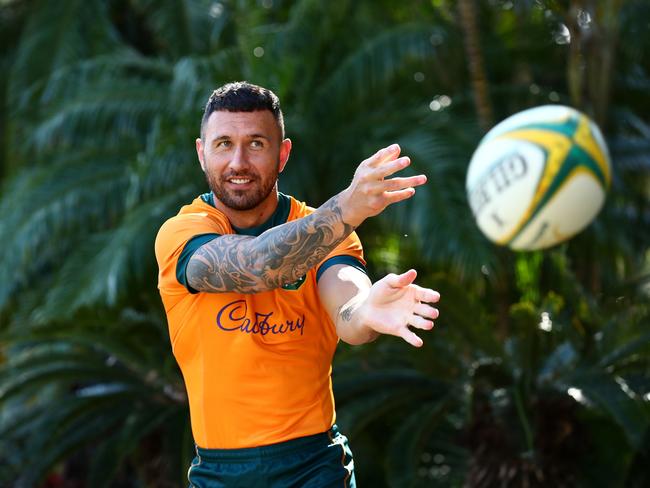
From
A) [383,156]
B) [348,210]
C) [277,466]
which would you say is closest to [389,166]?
[383,156]

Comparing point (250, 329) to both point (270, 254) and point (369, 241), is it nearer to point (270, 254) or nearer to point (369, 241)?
point (270, 254)

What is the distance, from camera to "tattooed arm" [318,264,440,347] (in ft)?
10.1

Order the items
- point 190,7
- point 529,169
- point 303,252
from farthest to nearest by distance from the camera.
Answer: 1. point 190,7
2. point 529,169
3. point 303,252

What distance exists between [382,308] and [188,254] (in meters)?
0.69

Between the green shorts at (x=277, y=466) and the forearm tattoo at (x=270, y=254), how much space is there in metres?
0.58

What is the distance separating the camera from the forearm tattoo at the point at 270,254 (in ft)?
10.5

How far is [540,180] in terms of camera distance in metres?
6.65

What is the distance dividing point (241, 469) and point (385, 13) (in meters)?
9.43

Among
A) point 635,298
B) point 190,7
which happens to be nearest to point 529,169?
point 635,298

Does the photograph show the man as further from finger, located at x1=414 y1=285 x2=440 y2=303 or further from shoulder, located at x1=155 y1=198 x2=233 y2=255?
finger, located at x1=414 y1=285 x2=440 y2=303

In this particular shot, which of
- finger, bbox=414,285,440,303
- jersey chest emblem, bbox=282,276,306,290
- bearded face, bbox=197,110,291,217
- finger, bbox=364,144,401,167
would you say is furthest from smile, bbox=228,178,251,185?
finger, bbox=414,285,440,303

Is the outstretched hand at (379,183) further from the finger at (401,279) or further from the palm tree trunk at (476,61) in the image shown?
the palm tree trunk at (476,61)

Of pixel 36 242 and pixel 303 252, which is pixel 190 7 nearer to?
pixel 36 242

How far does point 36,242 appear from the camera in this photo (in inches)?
398
